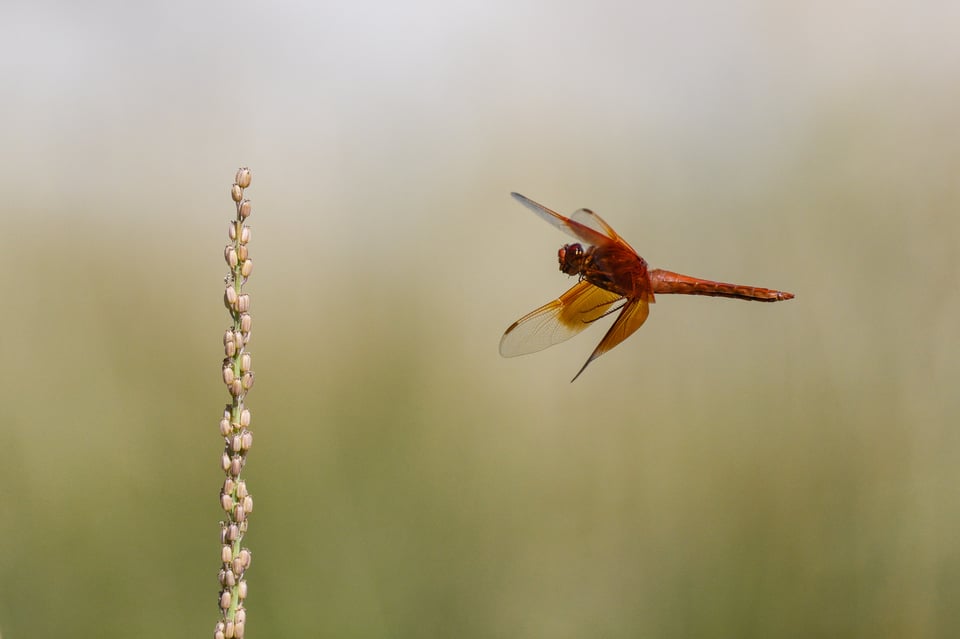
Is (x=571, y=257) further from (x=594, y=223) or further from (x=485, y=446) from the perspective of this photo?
(x=485, y=446)

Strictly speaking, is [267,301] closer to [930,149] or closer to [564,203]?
[564,203]

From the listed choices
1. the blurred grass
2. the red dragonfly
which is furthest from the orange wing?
the blurred grass

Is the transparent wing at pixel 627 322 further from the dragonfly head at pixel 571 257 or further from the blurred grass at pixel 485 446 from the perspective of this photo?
the blurred grass at pixel 485 446

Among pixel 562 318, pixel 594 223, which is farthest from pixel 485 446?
pixel 594 223

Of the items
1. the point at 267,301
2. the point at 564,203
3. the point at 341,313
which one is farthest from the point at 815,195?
the point at 267,301

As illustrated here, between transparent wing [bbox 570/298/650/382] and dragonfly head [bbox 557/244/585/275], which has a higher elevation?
dragonfly head [bbox 557/244/585/275]

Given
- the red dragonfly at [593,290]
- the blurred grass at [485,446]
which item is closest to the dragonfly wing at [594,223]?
the red dragonfly at [593,290]

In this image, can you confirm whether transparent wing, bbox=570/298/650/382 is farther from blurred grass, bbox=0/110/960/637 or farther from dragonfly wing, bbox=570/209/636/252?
blurred grass, bbox=0/110/960/637
